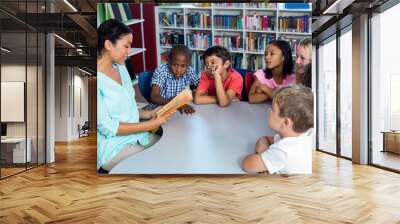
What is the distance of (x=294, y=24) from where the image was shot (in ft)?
22.5

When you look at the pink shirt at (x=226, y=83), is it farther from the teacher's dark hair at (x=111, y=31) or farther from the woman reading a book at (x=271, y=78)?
the teacher's dark hair at (x=111, y=31)

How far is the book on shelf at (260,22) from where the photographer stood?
22.6 ft

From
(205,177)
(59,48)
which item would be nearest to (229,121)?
(205,177)

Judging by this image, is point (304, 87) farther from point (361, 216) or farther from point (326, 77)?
point (326, 77)

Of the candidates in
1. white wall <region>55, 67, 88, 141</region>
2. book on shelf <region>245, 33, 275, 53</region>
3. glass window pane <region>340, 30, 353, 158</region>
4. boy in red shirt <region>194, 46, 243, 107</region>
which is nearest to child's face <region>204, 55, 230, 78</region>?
boy in red shirt <region>194, 46, 243, 107</region>

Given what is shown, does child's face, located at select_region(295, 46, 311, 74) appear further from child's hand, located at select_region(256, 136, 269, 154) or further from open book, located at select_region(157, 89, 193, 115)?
open book, located at select_region(157, 89, 193, 115)

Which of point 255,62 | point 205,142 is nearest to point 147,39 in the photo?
point 255,62

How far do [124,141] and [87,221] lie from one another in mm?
2766

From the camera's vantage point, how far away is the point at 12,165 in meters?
7.11

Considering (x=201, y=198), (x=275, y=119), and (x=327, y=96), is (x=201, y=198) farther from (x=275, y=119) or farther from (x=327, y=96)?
(x=327, y=96)

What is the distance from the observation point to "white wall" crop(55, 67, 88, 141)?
1612 centimetres

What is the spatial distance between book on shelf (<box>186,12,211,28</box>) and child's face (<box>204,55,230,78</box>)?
0.56 m

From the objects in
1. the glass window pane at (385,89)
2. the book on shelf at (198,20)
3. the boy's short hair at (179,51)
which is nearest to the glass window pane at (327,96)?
the glass window pane at (385,89)

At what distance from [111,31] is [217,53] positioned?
5.94 feet
